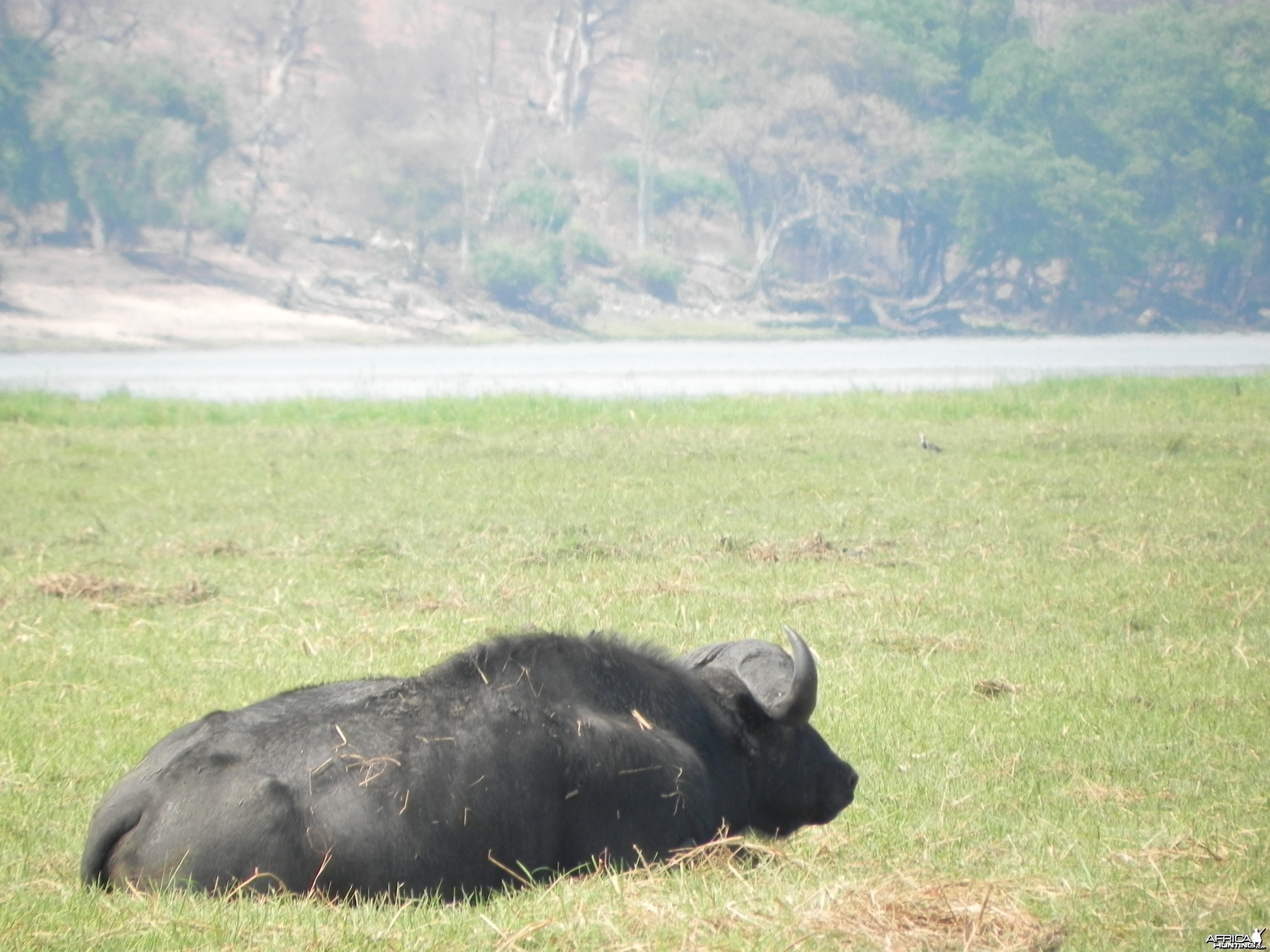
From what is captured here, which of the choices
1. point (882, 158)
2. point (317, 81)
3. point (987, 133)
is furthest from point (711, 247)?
point (317, 81)

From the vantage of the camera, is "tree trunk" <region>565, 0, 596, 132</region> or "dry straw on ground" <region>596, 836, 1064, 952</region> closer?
"dry straw on ground" <region>596, 836, 1064, 952</region>

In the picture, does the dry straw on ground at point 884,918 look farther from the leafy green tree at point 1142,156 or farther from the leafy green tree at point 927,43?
the leafy green tree at point 927,43

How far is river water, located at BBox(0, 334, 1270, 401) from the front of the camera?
30719mm

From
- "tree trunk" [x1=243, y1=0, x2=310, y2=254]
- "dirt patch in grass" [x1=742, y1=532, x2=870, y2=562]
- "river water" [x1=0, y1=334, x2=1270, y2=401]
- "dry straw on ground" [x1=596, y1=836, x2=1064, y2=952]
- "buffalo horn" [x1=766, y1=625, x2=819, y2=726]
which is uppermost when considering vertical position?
"tree trunk" [x1=243, y1=0, x2=310, y2=254]

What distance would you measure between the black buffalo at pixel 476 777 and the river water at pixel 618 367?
67.4 ft

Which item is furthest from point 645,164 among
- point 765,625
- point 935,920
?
point 935,920

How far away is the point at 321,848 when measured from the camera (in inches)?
166

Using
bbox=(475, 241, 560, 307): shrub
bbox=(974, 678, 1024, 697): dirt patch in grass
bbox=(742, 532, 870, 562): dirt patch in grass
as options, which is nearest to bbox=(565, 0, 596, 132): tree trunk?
bbox=(475, 241, 560, 307): shrub

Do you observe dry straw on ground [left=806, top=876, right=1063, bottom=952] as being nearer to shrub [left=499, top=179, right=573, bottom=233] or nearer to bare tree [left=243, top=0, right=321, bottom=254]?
shrub [left=499, top=179, right=573, bottom=233]

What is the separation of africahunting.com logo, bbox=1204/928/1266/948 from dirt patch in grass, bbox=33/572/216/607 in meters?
6.67

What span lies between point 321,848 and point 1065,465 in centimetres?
1202

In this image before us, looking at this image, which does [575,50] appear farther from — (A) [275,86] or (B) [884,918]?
(B) [884,918]

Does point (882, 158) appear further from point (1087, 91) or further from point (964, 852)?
point (964, 852)

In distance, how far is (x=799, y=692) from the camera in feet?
15.6
